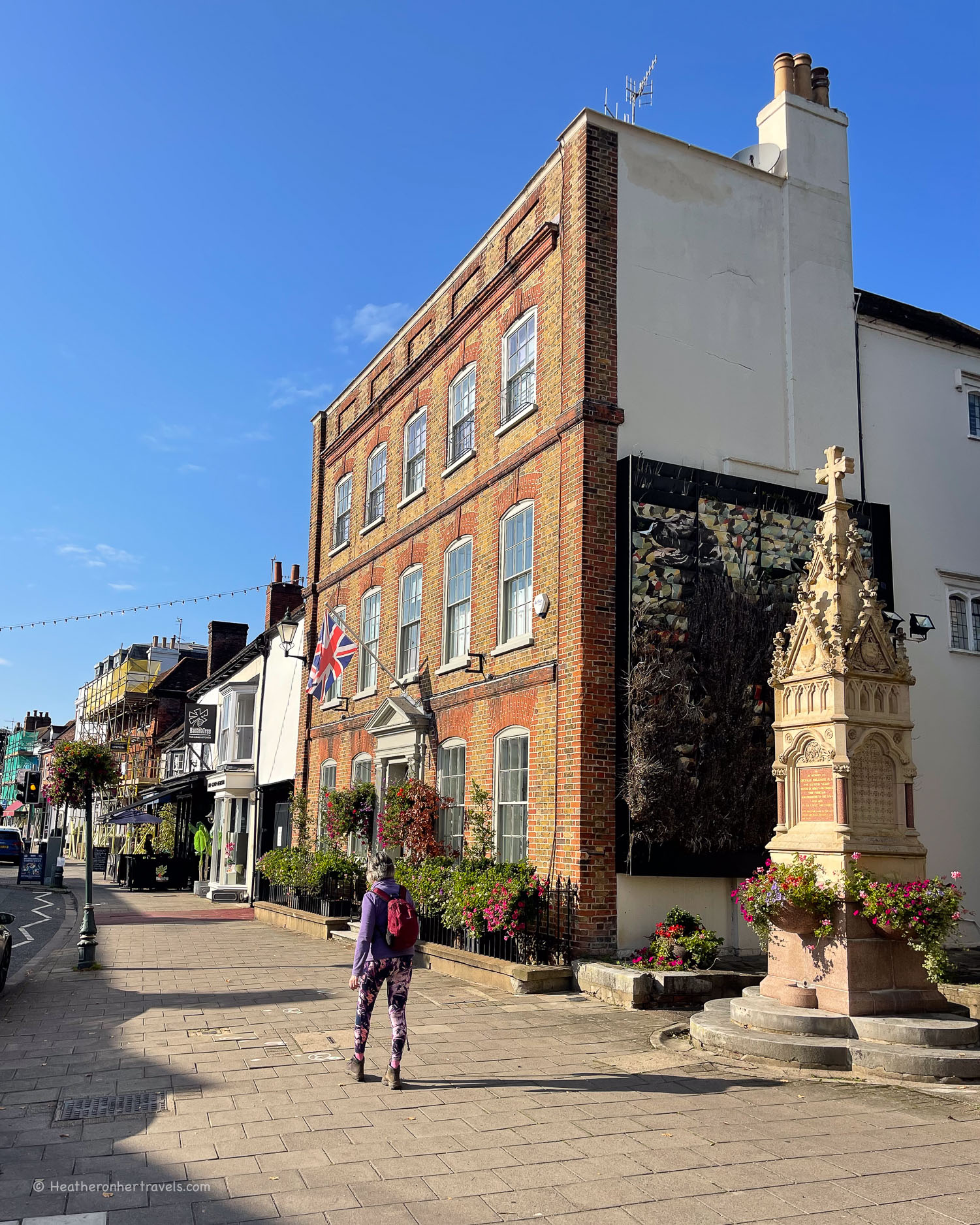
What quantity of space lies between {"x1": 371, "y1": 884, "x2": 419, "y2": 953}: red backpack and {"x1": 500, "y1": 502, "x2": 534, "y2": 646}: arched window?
7406 mm

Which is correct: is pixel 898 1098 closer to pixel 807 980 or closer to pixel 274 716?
pixel 807 980

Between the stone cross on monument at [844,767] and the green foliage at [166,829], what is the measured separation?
35851mm

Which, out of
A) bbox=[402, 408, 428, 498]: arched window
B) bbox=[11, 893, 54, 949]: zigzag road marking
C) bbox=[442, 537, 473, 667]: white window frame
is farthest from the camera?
bbox=[402, 408, 428, 498]: arched window

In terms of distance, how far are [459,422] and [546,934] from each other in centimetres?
917

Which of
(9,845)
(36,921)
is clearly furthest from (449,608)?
(9,845)

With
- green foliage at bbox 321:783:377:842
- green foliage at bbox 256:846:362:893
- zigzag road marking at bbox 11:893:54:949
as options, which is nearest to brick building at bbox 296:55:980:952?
green foliage at bbox 321:783:377:842

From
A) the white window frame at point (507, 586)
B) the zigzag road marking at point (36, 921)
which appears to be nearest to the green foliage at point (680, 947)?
the white window frame at point (507, 586)

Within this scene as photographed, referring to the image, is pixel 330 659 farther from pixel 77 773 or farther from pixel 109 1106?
pixel 109 1106

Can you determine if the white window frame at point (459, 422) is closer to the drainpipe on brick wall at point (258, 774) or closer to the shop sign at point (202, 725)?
the drainpipe on brick wall at point (258, 774)

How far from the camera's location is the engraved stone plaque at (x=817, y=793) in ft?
31.7

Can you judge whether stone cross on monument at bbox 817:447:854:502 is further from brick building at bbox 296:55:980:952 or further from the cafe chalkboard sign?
the cafe chalkboard sign

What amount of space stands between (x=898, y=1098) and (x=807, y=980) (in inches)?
70.3

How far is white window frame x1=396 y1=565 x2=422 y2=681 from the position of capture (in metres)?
19.3

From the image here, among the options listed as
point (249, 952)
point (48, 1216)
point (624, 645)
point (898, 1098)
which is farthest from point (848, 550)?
point (249, 952)
